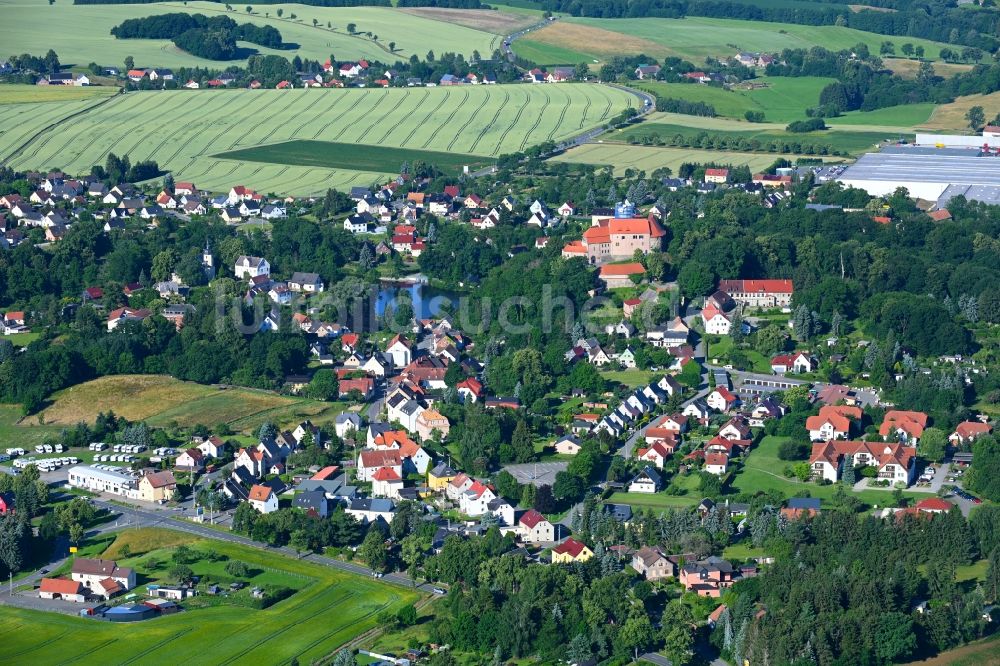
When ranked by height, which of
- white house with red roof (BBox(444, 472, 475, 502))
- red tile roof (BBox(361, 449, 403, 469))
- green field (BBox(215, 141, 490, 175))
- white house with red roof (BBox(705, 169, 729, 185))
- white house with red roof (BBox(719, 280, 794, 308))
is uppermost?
white house with red roof (BBox(705, 169, 729, 185))

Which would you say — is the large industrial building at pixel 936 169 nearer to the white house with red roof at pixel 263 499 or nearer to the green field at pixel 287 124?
the green field at pixel 287 124

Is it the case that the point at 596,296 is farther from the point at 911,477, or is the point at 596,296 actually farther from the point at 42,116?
the point at 42,116

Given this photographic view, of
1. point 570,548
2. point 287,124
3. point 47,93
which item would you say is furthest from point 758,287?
point 47,93

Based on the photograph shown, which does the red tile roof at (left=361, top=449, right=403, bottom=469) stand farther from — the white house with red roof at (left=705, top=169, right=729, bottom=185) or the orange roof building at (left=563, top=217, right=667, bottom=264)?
the white house with red roof at (left=705, top=169, right=729, bottom=185)

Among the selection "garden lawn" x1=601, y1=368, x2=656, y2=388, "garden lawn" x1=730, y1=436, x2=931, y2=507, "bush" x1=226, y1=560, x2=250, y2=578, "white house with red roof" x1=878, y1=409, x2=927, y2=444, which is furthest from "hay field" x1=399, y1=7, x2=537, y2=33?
"bush" x1=226, y1=560, x2=250, y2=578

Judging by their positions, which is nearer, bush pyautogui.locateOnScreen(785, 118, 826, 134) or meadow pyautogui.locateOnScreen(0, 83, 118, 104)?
bush pyautogui.locateOnScreen(785, 118, 826, 134)

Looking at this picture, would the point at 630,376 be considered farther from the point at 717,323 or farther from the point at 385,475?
the point at 385,475

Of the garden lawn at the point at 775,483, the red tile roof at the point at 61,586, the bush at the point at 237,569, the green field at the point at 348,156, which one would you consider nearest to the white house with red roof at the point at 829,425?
the garden lawn at the point at 775,483

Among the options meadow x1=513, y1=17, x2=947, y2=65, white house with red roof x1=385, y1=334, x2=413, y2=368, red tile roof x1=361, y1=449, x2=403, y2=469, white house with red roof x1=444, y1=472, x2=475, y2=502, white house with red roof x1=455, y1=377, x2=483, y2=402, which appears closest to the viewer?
white house with red roof x1=444, y1=472, x2=475, y2=502
